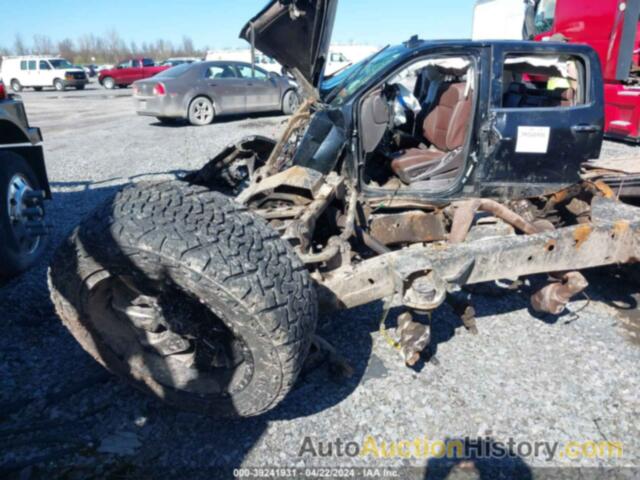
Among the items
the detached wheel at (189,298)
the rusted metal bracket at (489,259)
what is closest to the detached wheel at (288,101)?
the rusted metal bracket at (489,259)

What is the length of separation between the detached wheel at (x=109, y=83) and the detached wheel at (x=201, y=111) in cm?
2081

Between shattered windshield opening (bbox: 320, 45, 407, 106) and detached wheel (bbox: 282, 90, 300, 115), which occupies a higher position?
shattered windshield opening (bbox: 320, 45, 407, 106)

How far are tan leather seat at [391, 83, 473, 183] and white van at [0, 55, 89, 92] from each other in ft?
100

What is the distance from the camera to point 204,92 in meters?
12.4

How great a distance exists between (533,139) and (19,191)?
13.6 ft

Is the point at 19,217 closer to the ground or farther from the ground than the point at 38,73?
closer to the ground

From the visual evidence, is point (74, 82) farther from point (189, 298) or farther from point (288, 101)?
point (189, 298)

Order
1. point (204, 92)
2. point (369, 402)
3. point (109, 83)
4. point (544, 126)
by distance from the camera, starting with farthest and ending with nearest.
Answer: point (109, 83) → point (204, 92) → point (544, 126) → point (369, 402)

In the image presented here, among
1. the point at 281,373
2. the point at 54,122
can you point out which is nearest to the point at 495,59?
the point at 281,373

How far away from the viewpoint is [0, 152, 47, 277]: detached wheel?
147 inches

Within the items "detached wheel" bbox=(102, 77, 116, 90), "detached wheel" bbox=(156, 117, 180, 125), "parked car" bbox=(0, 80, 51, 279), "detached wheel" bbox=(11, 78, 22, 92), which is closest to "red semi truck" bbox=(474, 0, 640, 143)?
"parked car" bbox=(0, 80, 51, 279)

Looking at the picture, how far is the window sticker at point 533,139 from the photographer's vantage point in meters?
3.16

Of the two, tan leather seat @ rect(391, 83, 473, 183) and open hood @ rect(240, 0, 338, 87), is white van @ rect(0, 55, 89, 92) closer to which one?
open hood @ rect(240, 0, 338, 87)

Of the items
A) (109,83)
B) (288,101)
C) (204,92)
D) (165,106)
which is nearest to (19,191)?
(165,106)
